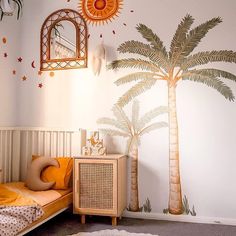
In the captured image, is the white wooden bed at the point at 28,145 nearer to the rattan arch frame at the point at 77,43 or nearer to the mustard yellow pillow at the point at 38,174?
the mustard yellow pillow at the point at 38,174

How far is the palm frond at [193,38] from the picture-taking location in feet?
10.2

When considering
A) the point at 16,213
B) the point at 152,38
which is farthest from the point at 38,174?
the point at 152,38

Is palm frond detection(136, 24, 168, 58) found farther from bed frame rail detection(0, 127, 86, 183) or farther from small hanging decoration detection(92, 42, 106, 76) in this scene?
bed frame rail detection(0, 127, 86, 183)

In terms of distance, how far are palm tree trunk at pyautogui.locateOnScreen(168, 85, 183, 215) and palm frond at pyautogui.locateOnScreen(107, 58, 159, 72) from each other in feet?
0.95

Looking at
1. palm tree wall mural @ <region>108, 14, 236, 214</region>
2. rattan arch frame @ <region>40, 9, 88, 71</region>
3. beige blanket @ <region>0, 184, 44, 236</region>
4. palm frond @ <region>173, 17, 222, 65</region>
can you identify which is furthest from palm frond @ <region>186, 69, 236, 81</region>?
beige blanket @ <region>0, 184, 44, 236</region>

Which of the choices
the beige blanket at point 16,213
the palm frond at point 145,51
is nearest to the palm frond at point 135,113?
the palm frond at point 145,51

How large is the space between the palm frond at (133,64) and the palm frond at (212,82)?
0.36m

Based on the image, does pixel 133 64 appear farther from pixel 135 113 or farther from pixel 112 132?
pixel 112 132

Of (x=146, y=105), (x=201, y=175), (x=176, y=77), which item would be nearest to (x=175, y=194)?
(x=201, y=175)

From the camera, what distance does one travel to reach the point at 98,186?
9.78 feet

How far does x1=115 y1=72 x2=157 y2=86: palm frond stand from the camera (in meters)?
3.26

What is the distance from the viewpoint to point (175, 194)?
3.12m

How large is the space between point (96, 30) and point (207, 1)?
121 centimetres

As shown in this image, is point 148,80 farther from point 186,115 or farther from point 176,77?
point 186,115
